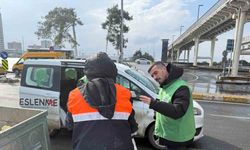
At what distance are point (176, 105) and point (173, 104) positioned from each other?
0.04m

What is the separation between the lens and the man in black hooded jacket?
189 cm

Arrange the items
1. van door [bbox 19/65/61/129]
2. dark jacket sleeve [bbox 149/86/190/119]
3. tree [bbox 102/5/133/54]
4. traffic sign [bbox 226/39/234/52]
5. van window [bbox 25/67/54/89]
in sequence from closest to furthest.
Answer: dark jacket sleeve [bbox 149/86/190/119] < van door [bbox 19/65/61/129] < van window [bbox 25/67/54/89] < traffic sign [bbox 226/39/234/52] < tree [bbox 102/5/133/54]

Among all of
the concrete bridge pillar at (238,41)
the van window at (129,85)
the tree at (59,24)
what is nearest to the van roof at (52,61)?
the van window at (129,85)

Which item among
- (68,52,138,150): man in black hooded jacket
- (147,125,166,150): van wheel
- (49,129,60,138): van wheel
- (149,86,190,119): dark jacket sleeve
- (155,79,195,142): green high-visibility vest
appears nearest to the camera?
(68,52,138,150): man in black hooded jacket

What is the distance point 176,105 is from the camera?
8.74 ft

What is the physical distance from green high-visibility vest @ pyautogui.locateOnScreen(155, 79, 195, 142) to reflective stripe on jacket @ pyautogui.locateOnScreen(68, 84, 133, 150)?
952 mm

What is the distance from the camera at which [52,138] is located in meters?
5.59

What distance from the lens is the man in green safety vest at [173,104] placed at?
2.70 meters

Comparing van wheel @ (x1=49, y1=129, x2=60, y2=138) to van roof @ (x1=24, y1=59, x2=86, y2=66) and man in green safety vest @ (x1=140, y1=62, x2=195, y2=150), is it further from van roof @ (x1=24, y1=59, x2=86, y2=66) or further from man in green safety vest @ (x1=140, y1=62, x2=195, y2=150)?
man in green safety vest @ (x1=140, y1=62, x2=195, y2=150)

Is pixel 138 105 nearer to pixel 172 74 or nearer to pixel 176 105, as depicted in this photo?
pixel 172 74

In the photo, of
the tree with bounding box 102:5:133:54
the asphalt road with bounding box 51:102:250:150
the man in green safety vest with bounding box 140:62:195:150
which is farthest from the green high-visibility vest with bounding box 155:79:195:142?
the tree with bounding box 102:5:133:54

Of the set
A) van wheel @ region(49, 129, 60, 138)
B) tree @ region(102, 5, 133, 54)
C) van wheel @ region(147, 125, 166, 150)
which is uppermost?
tree @ region(102, 5, 133, 54)

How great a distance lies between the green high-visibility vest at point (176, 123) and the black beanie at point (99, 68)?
986 millimetres

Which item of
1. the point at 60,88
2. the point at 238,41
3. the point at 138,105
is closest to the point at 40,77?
the point at 60,88
